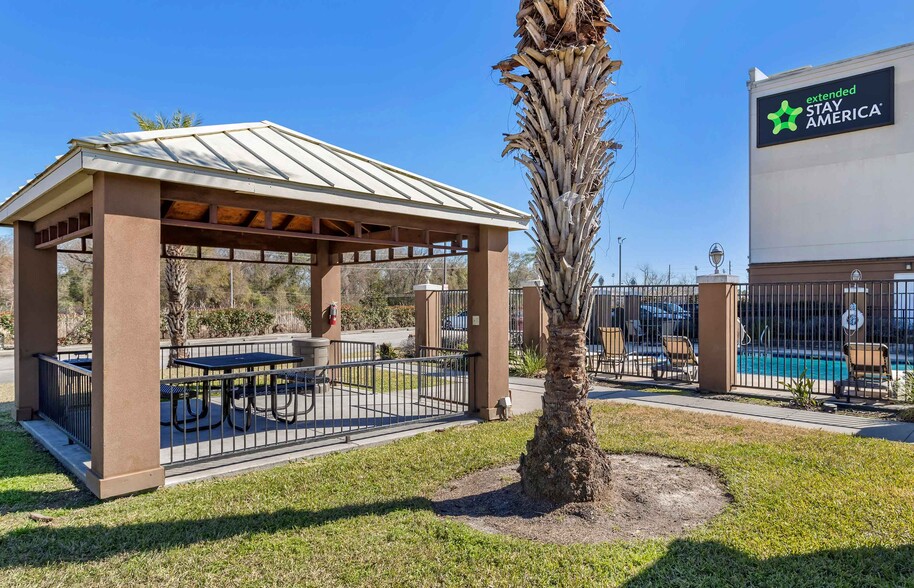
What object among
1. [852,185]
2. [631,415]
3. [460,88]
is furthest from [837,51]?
[631,415]

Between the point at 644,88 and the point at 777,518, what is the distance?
404 centimetres

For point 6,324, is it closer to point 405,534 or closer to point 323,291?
point 323,291

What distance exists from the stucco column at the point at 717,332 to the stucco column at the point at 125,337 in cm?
973

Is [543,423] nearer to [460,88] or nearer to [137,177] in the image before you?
[137,177]

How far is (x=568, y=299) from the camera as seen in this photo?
15.2 ft

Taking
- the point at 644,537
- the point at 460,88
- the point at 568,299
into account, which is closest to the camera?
the point at 644,537

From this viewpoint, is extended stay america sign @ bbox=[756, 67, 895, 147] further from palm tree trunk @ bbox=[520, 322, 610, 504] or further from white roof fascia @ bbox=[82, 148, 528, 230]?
palm tree trunk @ bbox=[520, 322, 610, 504]

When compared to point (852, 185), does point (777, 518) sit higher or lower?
lower

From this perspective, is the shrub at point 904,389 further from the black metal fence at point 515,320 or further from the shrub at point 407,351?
the shrub at point 407,351

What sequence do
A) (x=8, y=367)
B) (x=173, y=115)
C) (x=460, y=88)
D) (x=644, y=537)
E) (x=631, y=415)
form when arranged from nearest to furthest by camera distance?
1. (x=644, y=537)
2. (x=631, y=415)
3. (x=460, y=88)
4. (x=173, y=115)
5. (x=8, y=367)

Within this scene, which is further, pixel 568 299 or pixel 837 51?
pixel 837 51

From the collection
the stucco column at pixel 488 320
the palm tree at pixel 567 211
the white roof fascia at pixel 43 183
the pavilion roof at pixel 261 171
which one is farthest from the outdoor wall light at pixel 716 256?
the white roof fascia at pixel 43 183

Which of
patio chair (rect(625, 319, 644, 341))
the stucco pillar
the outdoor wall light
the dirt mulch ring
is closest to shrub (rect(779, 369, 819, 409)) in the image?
the outdoor wall light

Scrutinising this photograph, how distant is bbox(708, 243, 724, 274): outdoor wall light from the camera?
10.9m
